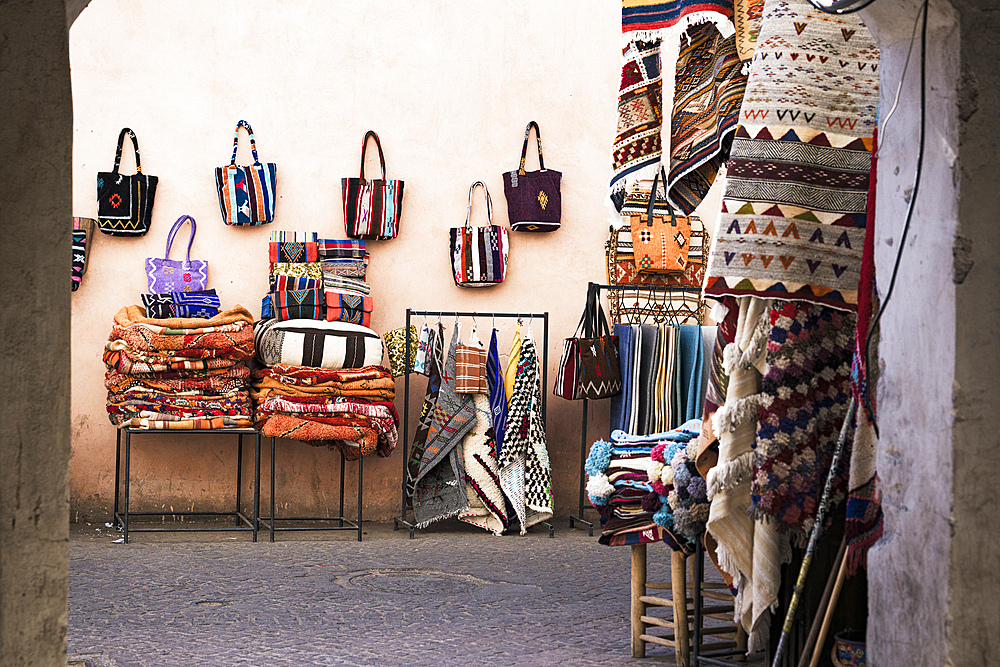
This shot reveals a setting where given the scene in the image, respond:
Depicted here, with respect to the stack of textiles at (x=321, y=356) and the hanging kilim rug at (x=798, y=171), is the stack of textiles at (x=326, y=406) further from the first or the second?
the hanging kilim rug at (x=798, y=171)

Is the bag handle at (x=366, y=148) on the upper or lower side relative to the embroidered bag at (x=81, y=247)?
upper

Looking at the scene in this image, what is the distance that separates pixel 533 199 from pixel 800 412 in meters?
4.30

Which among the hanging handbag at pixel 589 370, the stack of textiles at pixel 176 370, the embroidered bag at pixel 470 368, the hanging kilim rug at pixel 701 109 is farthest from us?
the embroidered bag at pixel 470 368

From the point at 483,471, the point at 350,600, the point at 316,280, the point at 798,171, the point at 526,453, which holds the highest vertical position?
the point at 798,171

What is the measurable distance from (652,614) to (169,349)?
329 cm

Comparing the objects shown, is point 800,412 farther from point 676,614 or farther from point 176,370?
point 176,370

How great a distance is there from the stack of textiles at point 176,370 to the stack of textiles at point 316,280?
13.5 inches

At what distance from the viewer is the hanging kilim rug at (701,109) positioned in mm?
3477

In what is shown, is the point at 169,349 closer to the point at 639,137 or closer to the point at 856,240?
the point at 639,137

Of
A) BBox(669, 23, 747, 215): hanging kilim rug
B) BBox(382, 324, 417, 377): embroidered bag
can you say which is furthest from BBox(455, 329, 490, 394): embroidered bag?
BBox(669, 23, 747, 215): hanging kilim rug

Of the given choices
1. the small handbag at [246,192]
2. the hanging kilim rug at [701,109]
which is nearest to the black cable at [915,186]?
the hanging kilim rug at [701,109]

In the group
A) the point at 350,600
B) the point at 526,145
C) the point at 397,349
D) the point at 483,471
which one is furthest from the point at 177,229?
the point at 350,600

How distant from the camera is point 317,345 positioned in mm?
6453

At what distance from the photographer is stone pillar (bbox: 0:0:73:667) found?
238cm
